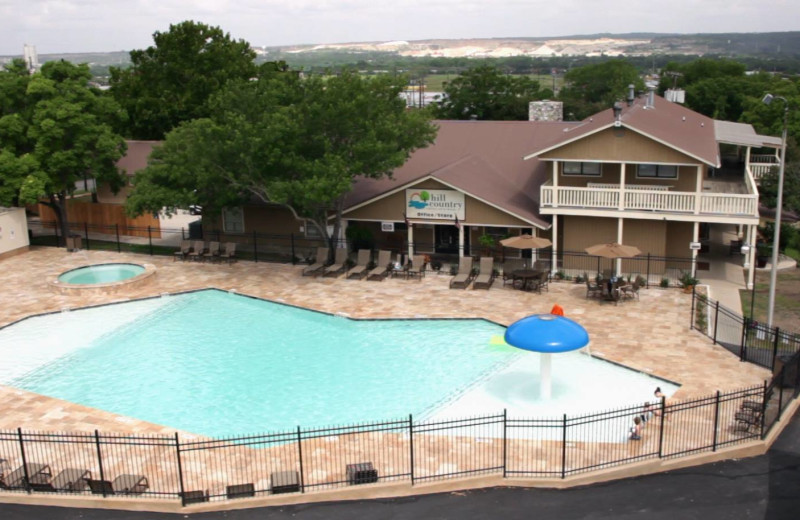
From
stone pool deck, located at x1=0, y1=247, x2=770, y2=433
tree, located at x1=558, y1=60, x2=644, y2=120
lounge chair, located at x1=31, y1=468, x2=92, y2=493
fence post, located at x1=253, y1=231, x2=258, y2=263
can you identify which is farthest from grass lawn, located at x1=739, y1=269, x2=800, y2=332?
tree, located at x1=558, y1=60, x2=644, y2=120

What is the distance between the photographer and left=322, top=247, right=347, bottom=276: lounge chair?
35.6 metres

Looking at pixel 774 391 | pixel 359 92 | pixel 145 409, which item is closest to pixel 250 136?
pixel 359 92

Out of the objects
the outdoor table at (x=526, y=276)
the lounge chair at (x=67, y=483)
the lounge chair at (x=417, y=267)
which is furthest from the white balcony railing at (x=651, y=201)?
the lounge chair at (x=67, y=483)

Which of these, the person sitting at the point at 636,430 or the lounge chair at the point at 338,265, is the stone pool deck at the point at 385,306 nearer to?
the lounge chair at the point at 338,265

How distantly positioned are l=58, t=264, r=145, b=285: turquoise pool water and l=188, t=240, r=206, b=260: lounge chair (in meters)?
2.46

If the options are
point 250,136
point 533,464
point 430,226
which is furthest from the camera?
point 430,226

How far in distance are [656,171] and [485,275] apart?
8637mm

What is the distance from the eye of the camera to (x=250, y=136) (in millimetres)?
33188

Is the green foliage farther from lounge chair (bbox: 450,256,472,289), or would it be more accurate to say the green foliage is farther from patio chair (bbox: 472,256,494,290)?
lounge chair (bbox: 450,256,472,289)

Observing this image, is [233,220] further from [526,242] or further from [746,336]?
[746,336]

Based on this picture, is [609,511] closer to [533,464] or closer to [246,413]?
[533,464]

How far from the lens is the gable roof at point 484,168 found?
35625 mm

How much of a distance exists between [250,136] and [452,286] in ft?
33.8

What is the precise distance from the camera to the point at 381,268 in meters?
35.4
